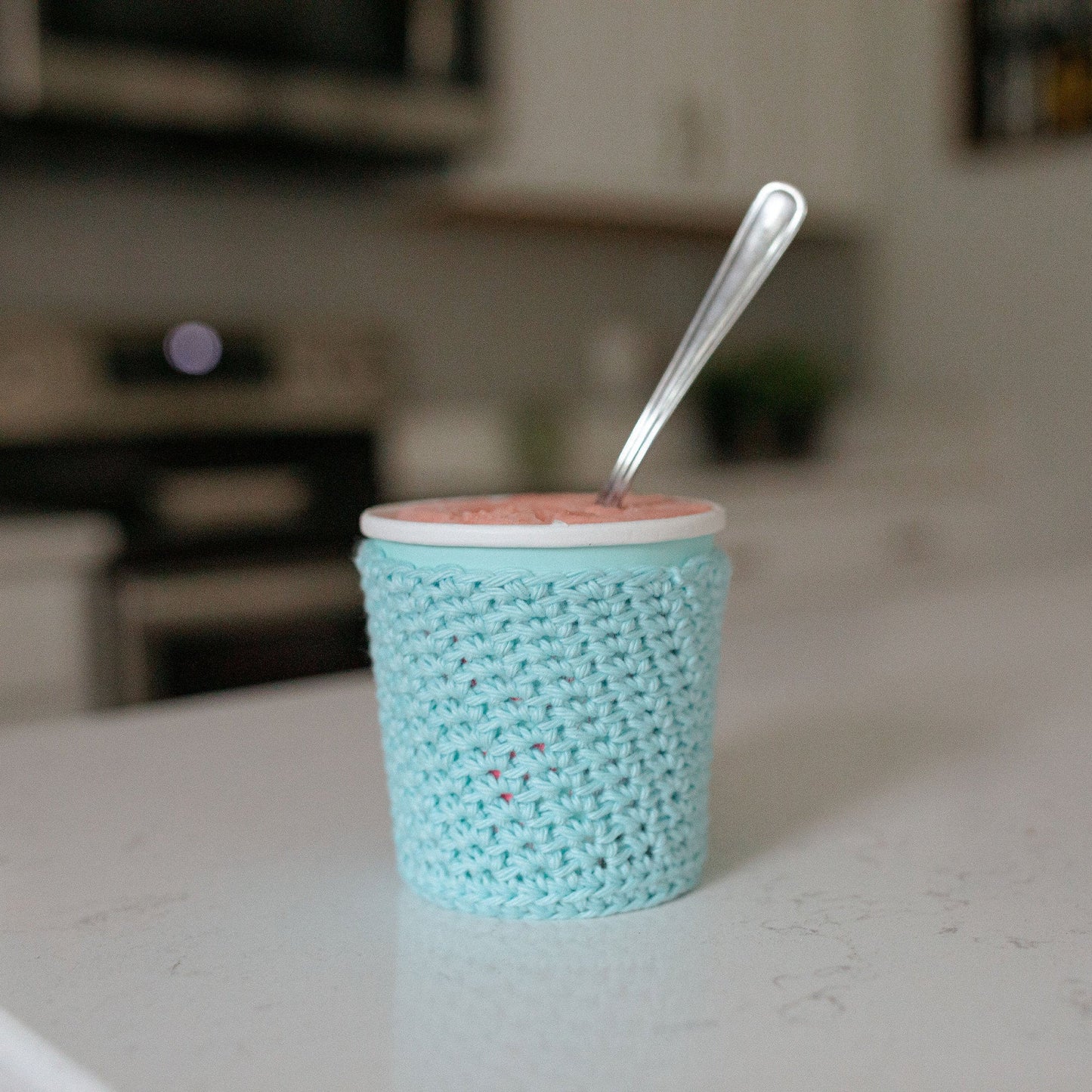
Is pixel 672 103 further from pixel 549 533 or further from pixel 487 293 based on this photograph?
pixel 549 533

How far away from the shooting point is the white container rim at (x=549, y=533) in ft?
1.19

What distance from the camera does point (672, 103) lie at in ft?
8.16

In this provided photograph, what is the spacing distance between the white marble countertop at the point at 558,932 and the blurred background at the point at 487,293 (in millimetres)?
1042

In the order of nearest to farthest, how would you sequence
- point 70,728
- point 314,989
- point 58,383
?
point 314,989, point 70,728, point 58,383

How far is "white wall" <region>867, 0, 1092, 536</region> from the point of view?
249 centimetres

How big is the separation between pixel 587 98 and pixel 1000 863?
2.17m

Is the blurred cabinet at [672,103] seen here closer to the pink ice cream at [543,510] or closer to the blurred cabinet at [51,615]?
the blurred cabinet at [51,615]

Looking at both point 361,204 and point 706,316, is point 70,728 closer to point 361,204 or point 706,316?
point 706,316

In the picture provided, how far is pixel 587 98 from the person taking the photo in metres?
2.36

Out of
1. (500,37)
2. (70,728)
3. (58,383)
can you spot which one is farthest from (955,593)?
(500,37)

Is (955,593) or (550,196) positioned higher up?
(550,196)

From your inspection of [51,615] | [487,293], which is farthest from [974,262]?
[51,615]

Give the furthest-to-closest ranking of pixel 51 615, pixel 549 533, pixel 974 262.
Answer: pixel 974 262, pixel 51 615, pixel 549 533

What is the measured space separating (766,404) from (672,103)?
2.14 ft
